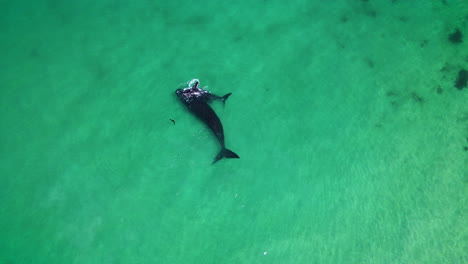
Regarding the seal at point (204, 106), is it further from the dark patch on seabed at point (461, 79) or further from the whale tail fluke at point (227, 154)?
the dark patch on seabed at point (461, 79)

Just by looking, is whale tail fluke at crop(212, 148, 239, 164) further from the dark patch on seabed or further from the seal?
the dark patch on seabed

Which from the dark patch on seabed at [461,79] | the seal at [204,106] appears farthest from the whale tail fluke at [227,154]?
the dark patch on seabed at [461,79]

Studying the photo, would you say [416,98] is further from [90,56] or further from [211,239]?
[90,56]

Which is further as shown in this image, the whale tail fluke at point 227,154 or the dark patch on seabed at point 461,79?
the dark patch on seabed at point 461,79

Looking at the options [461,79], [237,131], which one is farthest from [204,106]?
[461,79]

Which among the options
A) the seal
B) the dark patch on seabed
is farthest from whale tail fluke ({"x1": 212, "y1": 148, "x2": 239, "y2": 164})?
the dark patch on seabed

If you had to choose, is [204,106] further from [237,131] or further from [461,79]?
[461,79]
